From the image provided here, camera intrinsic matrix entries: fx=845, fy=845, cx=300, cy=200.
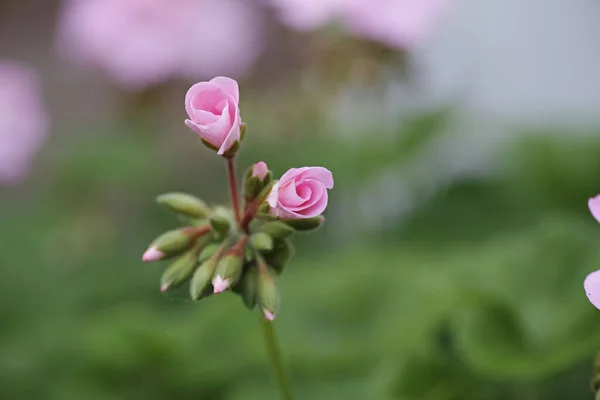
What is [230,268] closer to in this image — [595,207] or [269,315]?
[269,315]

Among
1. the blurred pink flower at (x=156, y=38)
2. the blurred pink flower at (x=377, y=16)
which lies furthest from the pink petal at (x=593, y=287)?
the blurred pink flower at (x=156, y=38)

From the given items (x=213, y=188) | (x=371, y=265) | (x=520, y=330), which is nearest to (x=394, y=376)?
(x=520, y=330)

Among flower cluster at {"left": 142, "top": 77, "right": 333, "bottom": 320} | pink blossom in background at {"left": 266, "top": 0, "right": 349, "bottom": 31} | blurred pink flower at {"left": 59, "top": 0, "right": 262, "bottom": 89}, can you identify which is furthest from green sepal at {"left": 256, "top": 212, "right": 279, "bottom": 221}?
blurred pink flower at {"left": 59, "top": 0, "right": 262, "bottom": 89}

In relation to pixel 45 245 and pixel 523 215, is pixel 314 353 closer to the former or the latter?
pixel 523 215

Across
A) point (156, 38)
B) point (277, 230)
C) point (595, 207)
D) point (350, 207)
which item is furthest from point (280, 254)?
point (156, 38)

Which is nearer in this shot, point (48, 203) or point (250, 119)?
point (250, 119)

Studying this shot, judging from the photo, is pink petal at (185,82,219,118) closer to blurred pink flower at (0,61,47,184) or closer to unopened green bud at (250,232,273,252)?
unopened green bud at (250,232,273,252)
